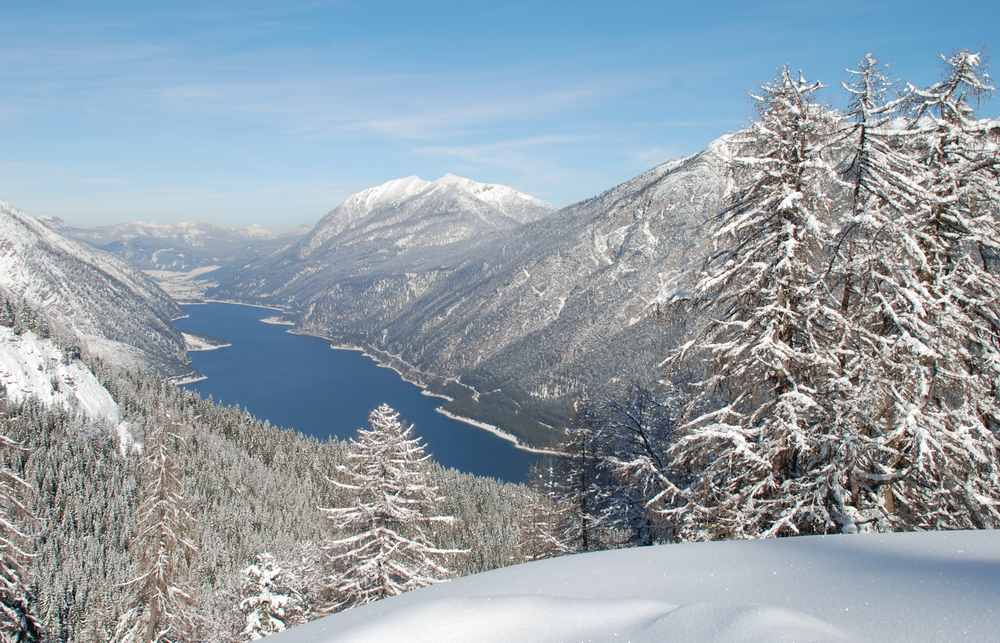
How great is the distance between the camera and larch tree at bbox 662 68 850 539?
9305 mm

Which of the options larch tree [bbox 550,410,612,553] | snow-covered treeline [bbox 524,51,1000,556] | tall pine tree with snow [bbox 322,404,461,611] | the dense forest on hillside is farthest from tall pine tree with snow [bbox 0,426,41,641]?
snow-covered treeline [bbox 524,51,1000,556]

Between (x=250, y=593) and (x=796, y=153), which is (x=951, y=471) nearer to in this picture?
(x=796, y=153)

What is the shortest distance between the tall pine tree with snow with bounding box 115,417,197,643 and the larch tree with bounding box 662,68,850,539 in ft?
66.8

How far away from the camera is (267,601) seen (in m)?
24.5

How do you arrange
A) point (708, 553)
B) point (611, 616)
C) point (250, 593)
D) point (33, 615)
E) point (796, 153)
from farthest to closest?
point (250, 593) → point (33, 615) → point (796, 153) → point (708, 553) → point (611, 616)

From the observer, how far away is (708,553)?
661 cm

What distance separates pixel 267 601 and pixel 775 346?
24.2 metres

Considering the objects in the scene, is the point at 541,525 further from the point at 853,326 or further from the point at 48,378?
the point at 48,378

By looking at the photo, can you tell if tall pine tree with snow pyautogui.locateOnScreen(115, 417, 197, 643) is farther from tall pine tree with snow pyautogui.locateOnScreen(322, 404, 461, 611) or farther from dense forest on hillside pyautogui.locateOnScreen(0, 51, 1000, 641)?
dense forest on hillside pyautogui.locateOnScreen(0, 51, 1000, 641)

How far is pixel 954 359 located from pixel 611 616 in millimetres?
8176

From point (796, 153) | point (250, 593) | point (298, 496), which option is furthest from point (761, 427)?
point (298, 496)

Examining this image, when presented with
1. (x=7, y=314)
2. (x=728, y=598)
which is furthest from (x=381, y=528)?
(x=7, y=314)

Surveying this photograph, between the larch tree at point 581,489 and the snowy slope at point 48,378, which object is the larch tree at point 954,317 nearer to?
the larch tree at point 581,489

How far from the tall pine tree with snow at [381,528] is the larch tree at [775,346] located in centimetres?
1217
